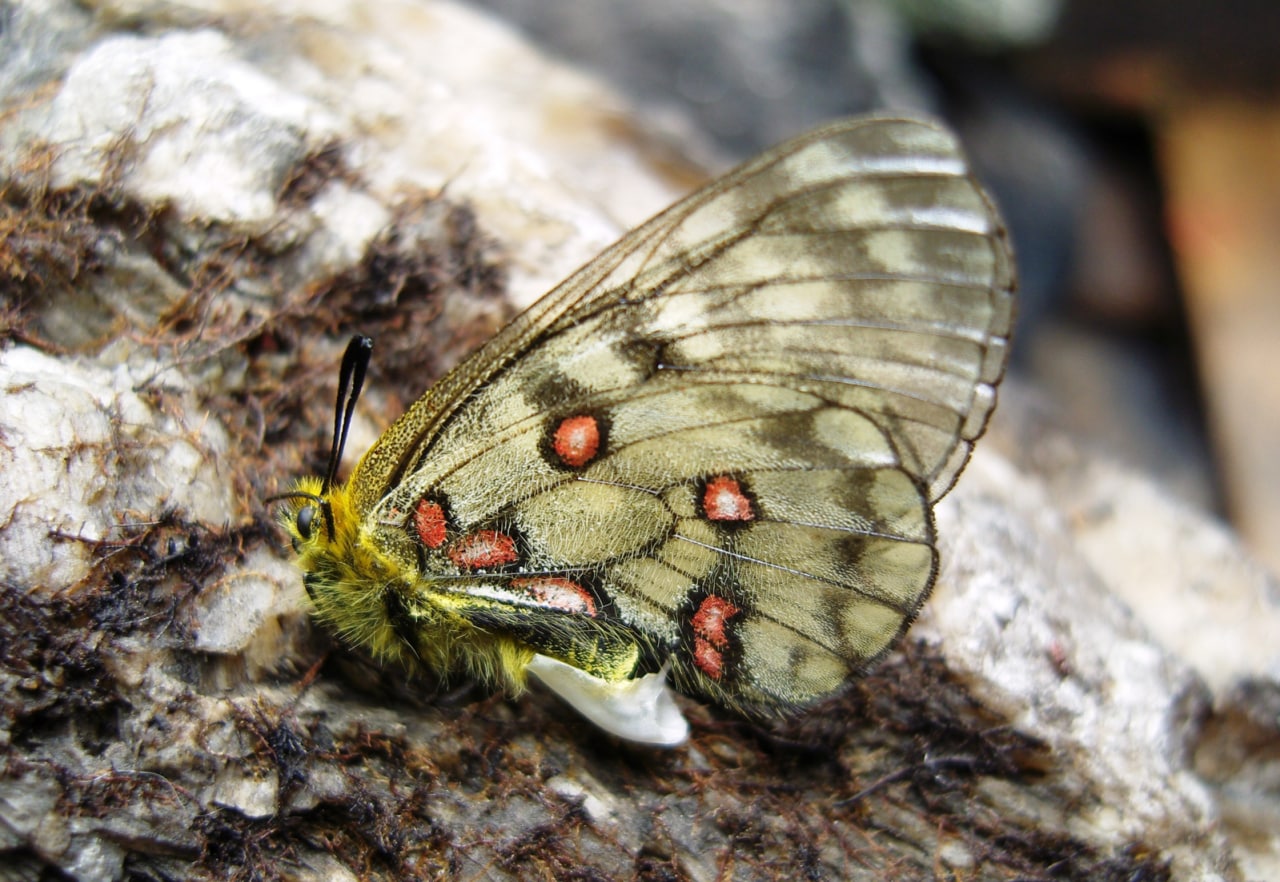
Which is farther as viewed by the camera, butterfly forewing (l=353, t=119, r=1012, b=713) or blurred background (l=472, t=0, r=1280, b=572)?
blurred background (l=472, t=0, r=1280, b=572)

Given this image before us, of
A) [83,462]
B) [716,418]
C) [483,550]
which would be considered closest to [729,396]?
[716,418]

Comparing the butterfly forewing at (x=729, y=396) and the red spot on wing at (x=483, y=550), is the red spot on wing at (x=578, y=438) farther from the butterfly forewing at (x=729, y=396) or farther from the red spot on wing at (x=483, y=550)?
the red spot on wing at (x=483, y=550)

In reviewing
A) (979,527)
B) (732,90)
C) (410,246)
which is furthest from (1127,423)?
(410,246)

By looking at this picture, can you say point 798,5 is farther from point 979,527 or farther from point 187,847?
point 187,847

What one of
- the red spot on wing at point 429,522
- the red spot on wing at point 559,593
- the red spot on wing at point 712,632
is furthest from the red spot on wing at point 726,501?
the red spot on wing at point 429,522

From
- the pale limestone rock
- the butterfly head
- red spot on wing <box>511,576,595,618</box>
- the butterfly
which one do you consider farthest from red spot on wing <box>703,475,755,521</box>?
the pale limestone rock

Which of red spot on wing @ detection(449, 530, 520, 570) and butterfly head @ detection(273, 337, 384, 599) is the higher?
butterfly head @ detection(273, 337, 384, 599)

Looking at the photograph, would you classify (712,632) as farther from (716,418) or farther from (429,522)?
(429,522)

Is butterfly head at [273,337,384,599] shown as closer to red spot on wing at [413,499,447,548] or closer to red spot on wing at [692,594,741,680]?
red spot on wing at [413,499,447,548]
